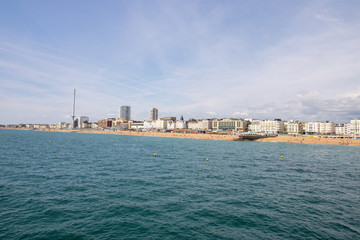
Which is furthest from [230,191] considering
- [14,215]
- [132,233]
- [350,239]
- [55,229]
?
[14,215]

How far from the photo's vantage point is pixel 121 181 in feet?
86.3

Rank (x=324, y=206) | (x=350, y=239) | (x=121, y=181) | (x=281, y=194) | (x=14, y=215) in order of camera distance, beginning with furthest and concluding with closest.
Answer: (x=121, y=181), (x=281, y=194), (x=324, y=206), (x=14, y=215), (x=350, y=239)

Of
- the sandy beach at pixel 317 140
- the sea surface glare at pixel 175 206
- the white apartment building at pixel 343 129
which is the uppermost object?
the white apartment building at pixel 343 129

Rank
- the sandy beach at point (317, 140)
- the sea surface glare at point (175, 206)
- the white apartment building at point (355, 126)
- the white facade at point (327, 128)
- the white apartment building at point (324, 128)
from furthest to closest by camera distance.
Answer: the white apartment building at point (324, 128), the white facade at point (327, 128), the white apartment building at point (355, 126), the sandy beach at point (317, 140), the sea surface glare at point (175, 206)

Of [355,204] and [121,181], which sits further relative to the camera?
[121,181]

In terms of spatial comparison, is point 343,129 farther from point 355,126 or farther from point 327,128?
point 355,126

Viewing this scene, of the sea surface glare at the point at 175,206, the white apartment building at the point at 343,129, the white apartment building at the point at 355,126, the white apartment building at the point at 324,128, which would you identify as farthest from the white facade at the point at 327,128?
the sea surface glare at the point at 175,206

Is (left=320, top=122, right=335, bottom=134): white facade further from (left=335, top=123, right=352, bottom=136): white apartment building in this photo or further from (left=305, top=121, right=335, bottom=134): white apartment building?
(left=335, top=123, right=352, bottom=136): white apartment building

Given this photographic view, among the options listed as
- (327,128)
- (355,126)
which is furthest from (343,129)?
(355,126)

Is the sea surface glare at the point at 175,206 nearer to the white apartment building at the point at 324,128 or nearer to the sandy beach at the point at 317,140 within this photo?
the sandy beach at the point at 317,140

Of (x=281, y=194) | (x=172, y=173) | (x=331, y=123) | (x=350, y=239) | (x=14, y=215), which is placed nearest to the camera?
(x=350, y=239)

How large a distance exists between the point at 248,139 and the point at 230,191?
11147cm

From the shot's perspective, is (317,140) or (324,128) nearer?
(317,140)

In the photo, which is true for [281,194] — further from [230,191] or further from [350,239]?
[350,239]
